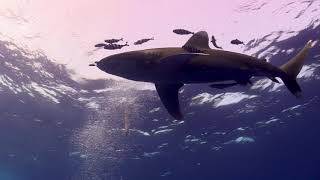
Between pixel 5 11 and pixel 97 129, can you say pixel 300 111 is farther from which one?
pixel 5 11

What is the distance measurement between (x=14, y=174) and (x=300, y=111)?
31448mm

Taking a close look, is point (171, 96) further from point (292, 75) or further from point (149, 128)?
point (149, 128)

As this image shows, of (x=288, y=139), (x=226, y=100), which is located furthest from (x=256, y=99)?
(x=288, y=139)

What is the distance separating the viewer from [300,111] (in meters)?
26.4

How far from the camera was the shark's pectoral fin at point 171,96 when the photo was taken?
200 inches

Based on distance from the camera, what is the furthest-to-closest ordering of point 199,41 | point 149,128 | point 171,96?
point 149,128 → point 171,96 → point 199,41

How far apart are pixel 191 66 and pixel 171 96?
2.33 ft

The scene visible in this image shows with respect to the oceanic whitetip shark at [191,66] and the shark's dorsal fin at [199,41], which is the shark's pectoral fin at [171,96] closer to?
the oceanic whitetip shark at [191,66]

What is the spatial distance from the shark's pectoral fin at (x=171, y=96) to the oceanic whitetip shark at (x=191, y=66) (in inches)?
0.8

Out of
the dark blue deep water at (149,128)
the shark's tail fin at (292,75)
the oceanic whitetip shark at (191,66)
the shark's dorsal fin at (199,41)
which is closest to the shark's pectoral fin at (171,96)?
the oceanic whitetip shark at (191,66)

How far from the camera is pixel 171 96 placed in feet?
16.9

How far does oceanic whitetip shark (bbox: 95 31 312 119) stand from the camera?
14.4 ft

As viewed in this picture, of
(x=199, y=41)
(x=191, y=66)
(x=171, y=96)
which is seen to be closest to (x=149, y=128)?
(x=171, y=96)

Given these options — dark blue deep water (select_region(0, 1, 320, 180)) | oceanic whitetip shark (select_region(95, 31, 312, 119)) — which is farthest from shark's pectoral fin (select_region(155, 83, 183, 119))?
dark blue deep water (select_region(0, 1, 320, 180))
